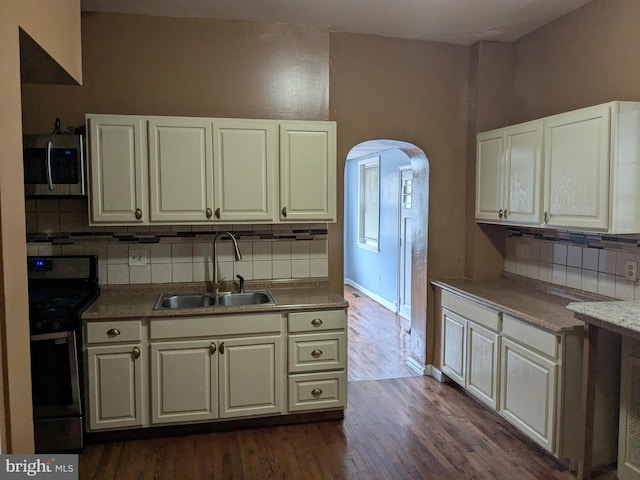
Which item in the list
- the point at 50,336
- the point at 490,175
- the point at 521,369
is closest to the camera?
the point at 50,336

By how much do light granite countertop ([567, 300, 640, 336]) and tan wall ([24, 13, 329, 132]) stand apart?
2190 millimetres

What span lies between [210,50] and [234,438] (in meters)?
2.63

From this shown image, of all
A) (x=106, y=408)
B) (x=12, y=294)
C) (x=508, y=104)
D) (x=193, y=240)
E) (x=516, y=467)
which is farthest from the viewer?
(x=508, y=104)

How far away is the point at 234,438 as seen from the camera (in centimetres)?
315

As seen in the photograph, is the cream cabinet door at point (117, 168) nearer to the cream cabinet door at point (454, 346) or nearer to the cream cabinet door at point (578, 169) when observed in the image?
the cream cabinet door at point (454, 346)

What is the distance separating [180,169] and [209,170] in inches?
7.2

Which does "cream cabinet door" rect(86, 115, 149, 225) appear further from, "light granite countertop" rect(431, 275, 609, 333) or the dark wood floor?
"light granite countertop" rect(431, 275, 609, 333)

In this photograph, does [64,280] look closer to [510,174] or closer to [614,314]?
[510,174]

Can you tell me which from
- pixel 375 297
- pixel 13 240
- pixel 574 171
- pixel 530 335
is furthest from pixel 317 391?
pixel 375 297

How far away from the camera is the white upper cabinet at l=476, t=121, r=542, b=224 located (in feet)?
10.5

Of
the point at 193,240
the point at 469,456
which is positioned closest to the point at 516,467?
the point at 469,456

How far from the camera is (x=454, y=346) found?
12.4 ft

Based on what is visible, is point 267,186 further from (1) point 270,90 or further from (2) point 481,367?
(2) point 481,367

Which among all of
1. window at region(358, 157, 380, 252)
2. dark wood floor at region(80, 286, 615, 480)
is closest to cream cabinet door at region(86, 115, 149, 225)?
dark wood floor at region(80, 286, 615, 480)
